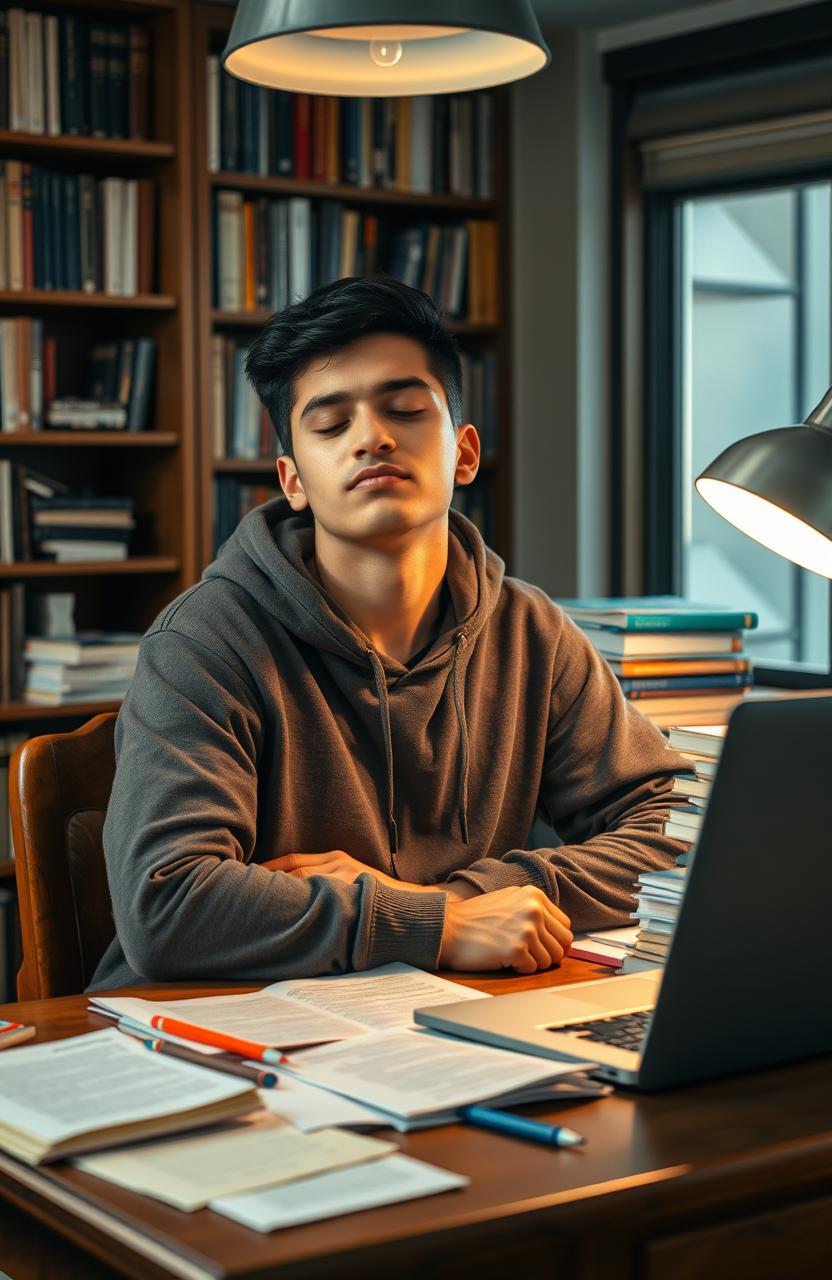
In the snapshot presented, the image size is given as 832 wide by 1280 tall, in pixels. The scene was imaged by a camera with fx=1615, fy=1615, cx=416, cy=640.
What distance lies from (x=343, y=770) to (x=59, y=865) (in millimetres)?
311

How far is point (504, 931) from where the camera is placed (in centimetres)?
147

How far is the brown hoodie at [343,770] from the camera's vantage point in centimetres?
144

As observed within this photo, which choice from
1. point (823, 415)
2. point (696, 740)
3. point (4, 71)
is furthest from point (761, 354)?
point (823, 415)

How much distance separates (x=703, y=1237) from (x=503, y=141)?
357 centimetres

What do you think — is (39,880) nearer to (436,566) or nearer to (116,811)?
(116,811)

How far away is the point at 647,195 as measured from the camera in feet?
13.2

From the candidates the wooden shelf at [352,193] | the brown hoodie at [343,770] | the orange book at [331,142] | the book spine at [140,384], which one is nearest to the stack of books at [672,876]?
the brown hoodie at [343,770]

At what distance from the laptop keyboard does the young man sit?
238mm

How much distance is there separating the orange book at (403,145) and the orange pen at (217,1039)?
10.1ft

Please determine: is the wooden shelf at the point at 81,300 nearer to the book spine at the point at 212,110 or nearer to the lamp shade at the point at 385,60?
the book spine at the point at 212,110

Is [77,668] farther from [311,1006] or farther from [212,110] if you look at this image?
[311,1006]

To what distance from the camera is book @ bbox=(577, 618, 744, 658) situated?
221 centimetres

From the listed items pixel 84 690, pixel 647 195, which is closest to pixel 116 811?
pixel 84 690

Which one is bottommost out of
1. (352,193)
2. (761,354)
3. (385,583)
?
(385,583)
